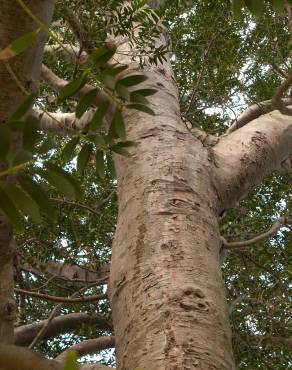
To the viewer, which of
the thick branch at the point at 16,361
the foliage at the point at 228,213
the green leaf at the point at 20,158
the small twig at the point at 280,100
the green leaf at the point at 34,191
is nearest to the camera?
the thick branch at the point at 16,361

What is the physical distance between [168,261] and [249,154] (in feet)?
3.85

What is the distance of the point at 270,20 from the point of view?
4.51 meters

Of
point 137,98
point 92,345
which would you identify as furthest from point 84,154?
point 92,345

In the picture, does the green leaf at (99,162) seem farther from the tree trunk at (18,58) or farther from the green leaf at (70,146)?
the tree trunk at (18,58)

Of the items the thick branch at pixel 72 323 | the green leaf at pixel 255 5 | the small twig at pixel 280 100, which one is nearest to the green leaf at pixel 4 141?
the green leaf at pixel 255 5

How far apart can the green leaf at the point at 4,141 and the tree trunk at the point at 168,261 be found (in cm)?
58

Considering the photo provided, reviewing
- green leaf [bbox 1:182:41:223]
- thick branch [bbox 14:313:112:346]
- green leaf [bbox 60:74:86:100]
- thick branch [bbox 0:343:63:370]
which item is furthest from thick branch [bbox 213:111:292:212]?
thick branch [bbox 14:313:112:346]

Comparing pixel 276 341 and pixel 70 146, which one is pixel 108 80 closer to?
pixel 70 146

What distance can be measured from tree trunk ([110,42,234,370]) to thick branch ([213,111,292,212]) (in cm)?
14

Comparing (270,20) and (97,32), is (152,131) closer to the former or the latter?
(97,32)

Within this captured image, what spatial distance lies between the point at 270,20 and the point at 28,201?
3.88 metres

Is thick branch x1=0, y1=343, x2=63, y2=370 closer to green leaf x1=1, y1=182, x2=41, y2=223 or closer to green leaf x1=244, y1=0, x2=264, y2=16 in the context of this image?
green leaf x1=1, y1=182, x2=41, y2=223

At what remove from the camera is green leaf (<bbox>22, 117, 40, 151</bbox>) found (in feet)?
3.26

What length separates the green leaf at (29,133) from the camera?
3.26ft
